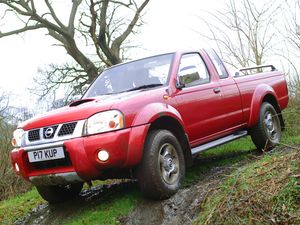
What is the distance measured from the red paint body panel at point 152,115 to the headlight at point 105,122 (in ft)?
0.15

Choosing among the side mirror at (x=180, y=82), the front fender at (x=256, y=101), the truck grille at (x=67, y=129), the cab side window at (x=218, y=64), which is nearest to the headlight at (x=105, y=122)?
the truck grille at (x=67, y=129)

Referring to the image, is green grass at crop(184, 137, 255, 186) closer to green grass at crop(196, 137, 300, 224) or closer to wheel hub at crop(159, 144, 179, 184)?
wheel hub at crop(159, 144, 179, 184)

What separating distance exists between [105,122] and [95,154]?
33 centimetres

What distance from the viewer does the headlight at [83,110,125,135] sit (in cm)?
436

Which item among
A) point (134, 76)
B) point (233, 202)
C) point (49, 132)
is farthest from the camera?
point (134, 76)

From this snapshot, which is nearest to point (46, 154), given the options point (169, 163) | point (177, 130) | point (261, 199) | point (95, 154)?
point (95, 154)

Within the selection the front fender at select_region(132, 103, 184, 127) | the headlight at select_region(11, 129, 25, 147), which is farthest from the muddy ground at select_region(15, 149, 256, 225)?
the headlight at select_region(11, 129, 25, 147)

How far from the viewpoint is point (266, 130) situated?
6.81 meters

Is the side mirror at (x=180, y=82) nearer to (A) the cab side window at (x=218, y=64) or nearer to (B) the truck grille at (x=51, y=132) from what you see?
(A) the cab side window at (x=218, y=64)

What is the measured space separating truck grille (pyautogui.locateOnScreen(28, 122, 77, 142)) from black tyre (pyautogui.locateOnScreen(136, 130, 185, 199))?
0.79 m

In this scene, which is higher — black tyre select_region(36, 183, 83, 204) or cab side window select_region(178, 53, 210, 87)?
cab side window select_region(178, 53, 210, 87)

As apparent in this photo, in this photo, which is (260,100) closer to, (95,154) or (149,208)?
(149,208)

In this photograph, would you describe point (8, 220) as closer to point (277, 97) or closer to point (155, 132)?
point (155, 132)

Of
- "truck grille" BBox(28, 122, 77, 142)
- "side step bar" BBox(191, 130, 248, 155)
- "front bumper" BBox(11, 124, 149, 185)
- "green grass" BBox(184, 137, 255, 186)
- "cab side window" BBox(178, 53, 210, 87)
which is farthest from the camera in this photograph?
"green grass" BBox(184, 137, 255, 186)
